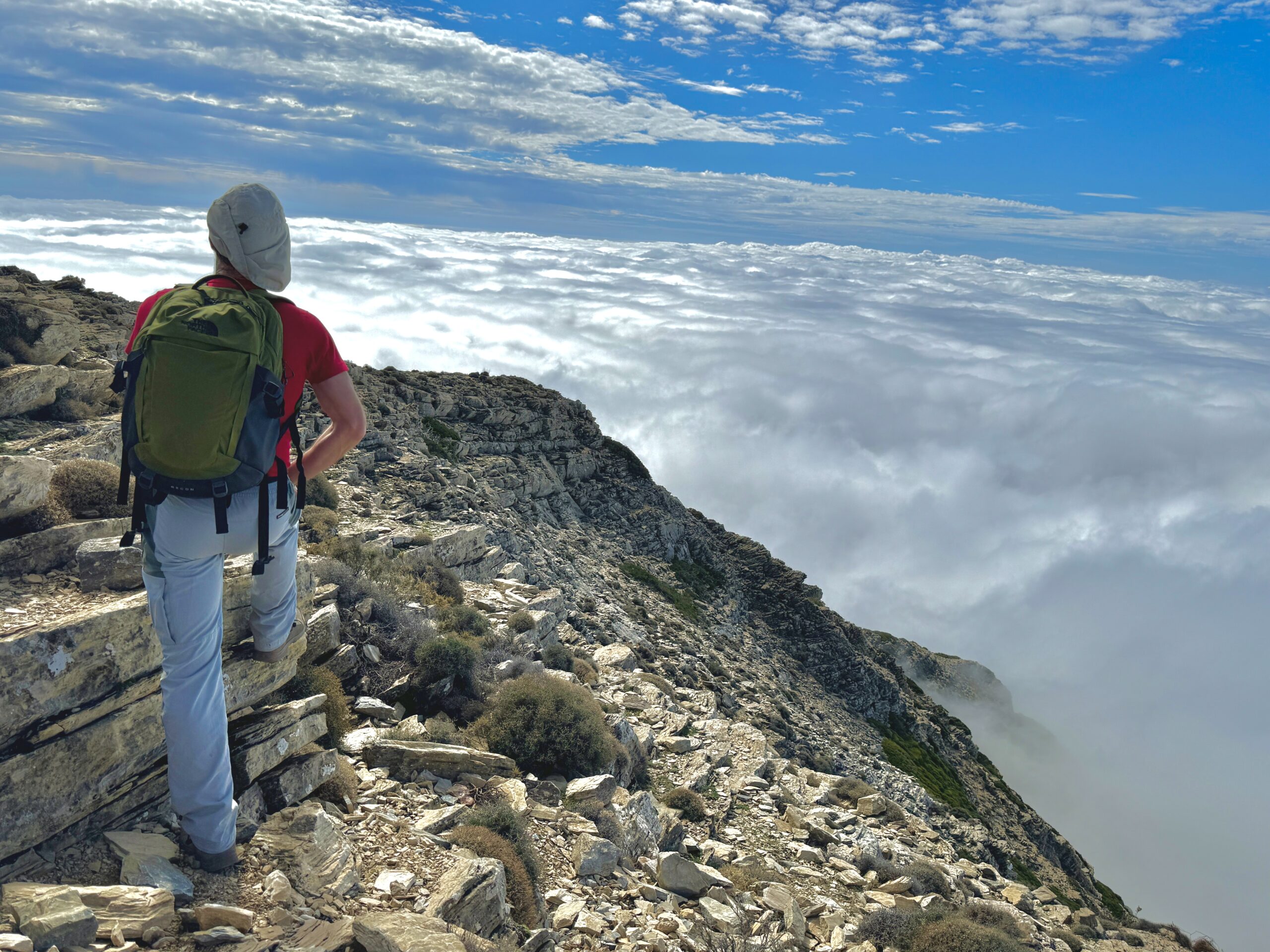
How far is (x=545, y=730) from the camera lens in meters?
9.38

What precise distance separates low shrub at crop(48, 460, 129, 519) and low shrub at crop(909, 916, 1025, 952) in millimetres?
9578

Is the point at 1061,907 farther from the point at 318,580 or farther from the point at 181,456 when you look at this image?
the point at 181,456

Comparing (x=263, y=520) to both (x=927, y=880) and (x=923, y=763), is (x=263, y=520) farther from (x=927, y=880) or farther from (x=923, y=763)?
(x=923, y=763)

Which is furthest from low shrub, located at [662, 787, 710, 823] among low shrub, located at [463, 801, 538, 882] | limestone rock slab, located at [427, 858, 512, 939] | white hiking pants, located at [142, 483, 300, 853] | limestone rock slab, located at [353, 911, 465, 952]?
white hiking pants, located at [142, 483, 300, 853]

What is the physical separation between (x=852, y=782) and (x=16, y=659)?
16350 mm

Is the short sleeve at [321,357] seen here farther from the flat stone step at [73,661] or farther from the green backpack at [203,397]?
the flat stone step at [73,661]

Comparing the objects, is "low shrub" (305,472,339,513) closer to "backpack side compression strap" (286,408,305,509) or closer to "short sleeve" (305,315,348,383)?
"backpack side compression strap" (286,408,305,509)

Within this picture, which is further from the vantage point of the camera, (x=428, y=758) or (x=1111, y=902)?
(x=1111, y=902)

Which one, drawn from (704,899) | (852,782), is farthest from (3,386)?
(852,782)

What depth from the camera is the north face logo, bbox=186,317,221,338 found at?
3523 mm

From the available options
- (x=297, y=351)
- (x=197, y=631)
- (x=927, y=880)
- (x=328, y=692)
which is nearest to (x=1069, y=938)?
(x=927, y=880)

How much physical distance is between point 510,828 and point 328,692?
7.90ft

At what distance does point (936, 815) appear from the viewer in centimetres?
2664

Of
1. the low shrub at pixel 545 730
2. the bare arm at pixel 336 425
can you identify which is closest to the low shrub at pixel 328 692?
the low shrub at pixel 545 730
